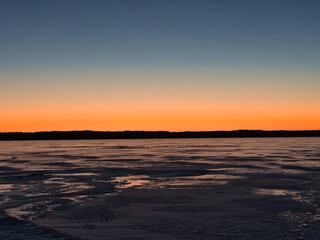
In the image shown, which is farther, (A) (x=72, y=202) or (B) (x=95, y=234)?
(A) (x=72, y=202)

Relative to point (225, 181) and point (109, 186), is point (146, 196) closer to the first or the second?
point (109, 186)

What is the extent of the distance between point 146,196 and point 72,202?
2068mm

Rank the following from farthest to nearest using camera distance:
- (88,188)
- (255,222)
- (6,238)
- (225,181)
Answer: (225,181)
(88,188)
(255,222)
(6,238)

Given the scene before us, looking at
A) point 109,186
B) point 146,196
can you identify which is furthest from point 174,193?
point 109,186

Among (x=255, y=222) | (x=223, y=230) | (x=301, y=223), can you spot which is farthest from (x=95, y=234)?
(x=301, y=223)

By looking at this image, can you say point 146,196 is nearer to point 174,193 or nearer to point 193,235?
point 174,193

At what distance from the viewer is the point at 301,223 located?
6.84m

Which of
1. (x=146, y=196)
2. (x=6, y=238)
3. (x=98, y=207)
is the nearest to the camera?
(x=6, y=238)

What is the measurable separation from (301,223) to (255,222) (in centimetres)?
84

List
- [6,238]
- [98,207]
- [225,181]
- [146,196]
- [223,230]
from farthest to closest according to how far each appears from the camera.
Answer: [225,181], [146,196], [98,207], [223,230], [6,238]

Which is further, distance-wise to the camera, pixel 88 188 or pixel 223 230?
pixel 88 188

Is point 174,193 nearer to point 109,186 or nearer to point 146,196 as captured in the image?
point 146,196

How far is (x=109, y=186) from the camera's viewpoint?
12312 mm

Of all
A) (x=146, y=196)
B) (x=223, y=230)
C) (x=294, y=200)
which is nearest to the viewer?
(x=223, y=230)
